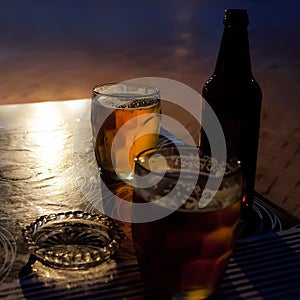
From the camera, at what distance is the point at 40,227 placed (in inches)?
22.7

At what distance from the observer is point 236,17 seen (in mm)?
593

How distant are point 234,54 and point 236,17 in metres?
0.04

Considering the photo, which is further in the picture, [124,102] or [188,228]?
[124,102]

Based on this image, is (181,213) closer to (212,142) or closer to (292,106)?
(212,142)

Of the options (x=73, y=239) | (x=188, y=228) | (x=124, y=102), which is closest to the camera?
(x=188, y=228)

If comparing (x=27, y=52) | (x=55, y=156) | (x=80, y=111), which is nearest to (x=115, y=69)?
(x=27, y=52)

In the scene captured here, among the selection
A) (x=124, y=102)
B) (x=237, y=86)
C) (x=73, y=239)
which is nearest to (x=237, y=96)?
(x=237, y=86)

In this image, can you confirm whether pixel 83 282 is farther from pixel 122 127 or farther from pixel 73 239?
pixel 122 127

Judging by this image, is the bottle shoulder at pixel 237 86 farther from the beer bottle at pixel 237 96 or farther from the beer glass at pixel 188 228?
the beer glass at pixel 188 228

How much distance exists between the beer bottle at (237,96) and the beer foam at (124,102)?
0.08 meters

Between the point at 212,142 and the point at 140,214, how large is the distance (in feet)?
0.68

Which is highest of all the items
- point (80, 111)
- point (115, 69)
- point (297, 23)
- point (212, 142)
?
point (212, 142)

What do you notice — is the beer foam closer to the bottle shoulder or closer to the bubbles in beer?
the bottle shoulder

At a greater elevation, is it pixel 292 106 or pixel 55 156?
pixel 55 156
